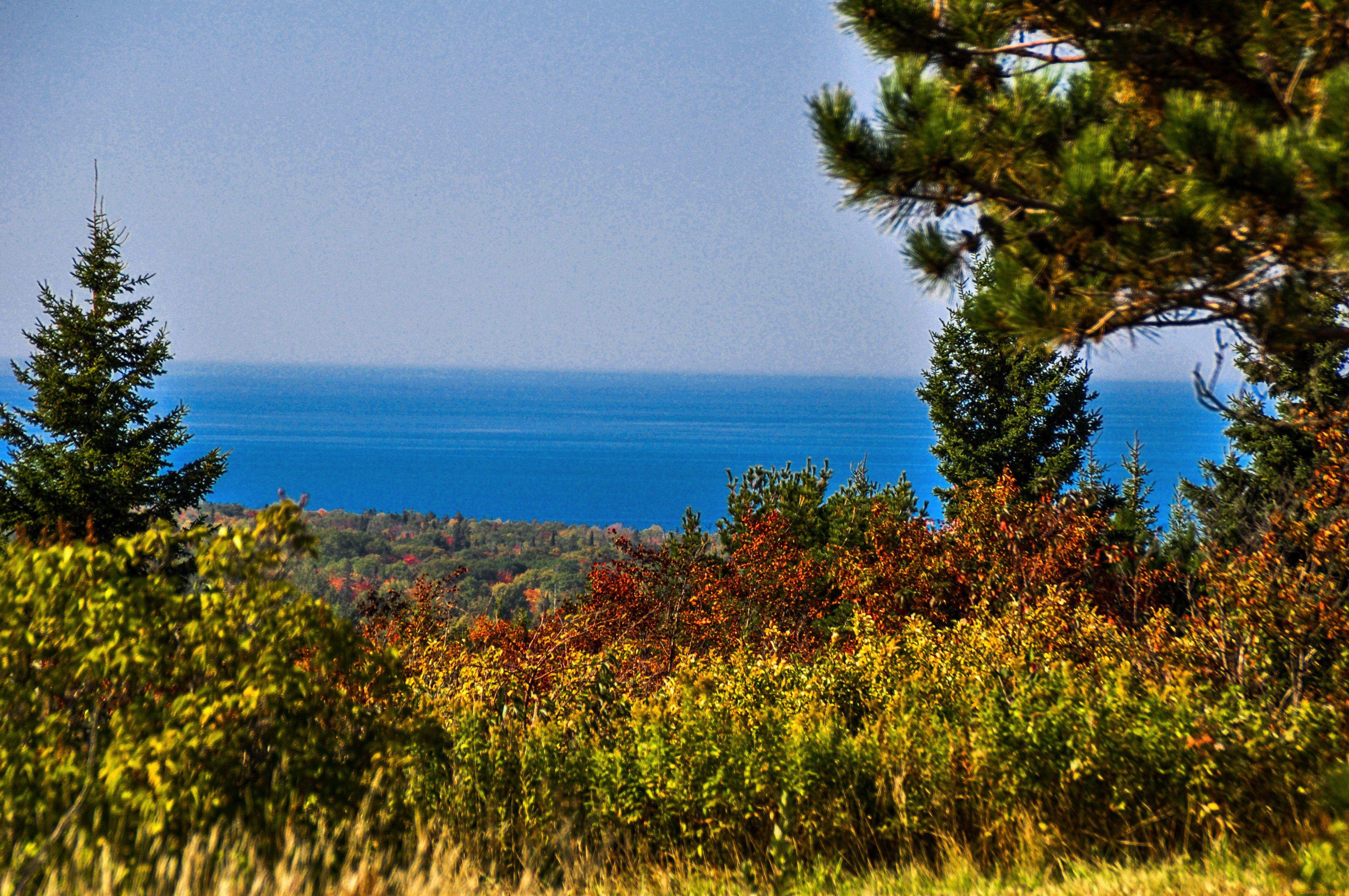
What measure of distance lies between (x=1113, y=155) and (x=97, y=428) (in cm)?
2362

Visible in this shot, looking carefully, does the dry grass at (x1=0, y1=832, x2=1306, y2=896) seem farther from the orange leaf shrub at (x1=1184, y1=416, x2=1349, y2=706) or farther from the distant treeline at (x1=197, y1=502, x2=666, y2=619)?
the distant treeline at (x1=197, y1=502, x2=666, y2=619)

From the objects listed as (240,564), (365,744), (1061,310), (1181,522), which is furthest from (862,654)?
(1181,522)

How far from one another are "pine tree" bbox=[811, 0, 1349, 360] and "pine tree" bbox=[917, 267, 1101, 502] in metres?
19.6

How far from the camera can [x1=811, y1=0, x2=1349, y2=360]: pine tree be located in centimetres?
505

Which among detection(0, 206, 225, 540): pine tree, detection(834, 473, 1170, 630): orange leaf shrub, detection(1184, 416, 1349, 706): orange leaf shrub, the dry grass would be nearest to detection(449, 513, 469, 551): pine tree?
detection(0, 206, 225, 540): pine tree

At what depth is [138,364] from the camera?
78.1 feet

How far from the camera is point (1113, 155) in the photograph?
5.87 m

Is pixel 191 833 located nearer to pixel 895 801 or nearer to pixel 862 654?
pixel 895 801

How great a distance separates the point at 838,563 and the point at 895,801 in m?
14.2

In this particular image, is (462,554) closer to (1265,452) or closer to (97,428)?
(97,428)

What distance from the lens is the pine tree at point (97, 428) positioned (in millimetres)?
21922

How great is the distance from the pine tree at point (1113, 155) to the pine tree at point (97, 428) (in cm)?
2026

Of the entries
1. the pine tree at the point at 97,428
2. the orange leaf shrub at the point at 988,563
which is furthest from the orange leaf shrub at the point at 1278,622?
the pine tree at the point at 97,428

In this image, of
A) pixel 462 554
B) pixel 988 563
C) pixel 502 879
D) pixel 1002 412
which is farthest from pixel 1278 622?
pixel 462 554
